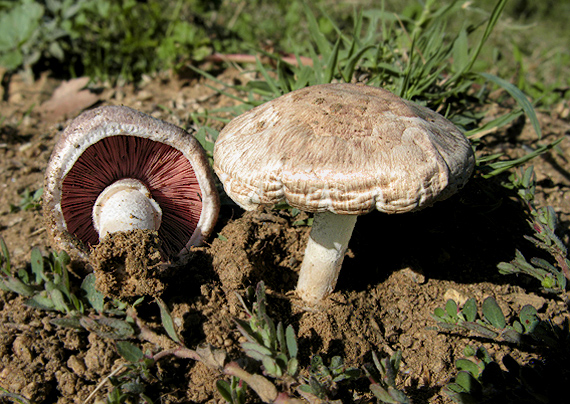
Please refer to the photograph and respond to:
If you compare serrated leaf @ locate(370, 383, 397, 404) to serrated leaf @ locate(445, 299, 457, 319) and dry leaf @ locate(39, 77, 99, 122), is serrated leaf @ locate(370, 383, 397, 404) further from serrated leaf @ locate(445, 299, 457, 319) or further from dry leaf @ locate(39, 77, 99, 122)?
dry leaf @ locate(39, 77, 99, 122)

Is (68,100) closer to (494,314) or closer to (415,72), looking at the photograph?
(415,72)

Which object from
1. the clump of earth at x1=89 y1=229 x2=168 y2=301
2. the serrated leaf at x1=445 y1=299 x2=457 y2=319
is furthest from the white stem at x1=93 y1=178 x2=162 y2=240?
the serrated leaf at x1=445 y1=299 x2=457 y2=319

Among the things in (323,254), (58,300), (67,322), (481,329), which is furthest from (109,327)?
(481,329)

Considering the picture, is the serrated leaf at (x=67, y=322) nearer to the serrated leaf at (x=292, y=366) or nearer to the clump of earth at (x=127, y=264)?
the clump of earth at (x=127, y=264)

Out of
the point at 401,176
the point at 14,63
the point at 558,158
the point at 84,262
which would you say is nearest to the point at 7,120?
the point at 14,63

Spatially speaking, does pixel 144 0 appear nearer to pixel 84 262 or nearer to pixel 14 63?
pixel 14 63

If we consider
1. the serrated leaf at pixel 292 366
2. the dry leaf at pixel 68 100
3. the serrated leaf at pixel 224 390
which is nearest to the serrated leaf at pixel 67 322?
the serrated leaf at pixel 224 390
